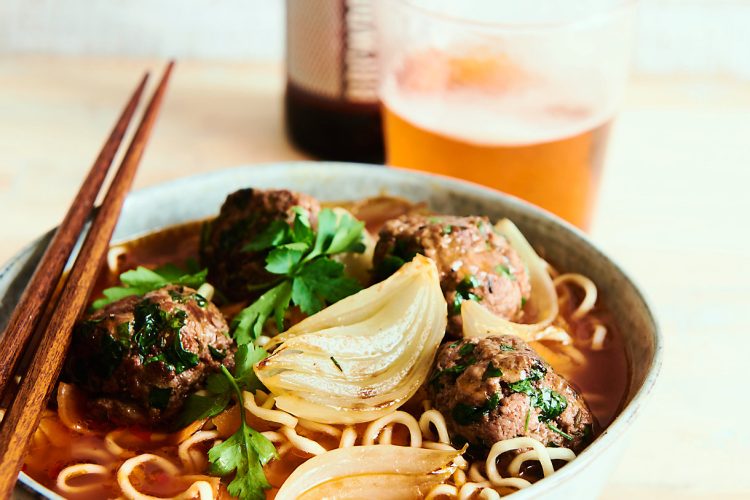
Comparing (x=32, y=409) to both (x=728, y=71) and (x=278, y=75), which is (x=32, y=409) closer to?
(x=278, y=75)

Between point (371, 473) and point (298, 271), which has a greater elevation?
point (298, 271)

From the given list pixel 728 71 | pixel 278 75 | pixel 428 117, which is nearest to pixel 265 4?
pixel 278 75

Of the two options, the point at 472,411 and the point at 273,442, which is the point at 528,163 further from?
the point at 273,442

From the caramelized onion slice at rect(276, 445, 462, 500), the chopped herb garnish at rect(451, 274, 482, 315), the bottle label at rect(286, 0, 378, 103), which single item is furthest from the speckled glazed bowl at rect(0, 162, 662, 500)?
the bottle label at rect(286, 0, 378, 103)

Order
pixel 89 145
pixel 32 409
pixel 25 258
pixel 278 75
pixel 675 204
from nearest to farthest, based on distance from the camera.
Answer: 1. pixel 32 409
2. pixel 25 258
3. pixel 675 204
4. pixel 89 145
5. pixel 278 75

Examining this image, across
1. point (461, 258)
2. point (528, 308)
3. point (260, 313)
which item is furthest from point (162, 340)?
point (528, 308)

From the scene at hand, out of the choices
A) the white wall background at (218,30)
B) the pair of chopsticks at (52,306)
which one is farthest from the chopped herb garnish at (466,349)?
the white wall background at (218,30)
